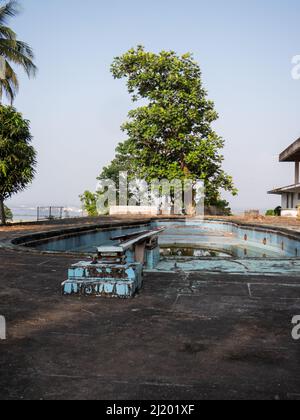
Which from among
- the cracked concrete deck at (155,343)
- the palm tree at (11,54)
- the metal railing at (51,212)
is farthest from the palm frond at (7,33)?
the cracked concrete deck at (155,343)

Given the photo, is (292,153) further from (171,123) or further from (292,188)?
(171,123)

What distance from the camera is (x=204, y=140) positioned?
29.6 metres

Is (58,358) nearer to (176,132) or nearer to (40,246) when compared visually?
(40,246)

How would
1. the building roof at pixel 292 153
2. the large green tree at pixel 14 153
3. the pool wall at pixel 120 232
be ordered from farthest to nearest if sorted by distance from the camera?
the building roof at pixel 292 153 < the large green tree at pixel 14 153 < the pool wall at pixel 120 232

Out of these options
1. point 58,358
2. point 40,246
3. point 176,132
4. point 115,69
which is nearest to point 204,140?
point 176,132

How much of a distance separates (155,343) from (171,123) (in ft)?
91.7

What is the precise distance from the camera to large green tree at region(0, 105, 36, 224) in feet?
54.5

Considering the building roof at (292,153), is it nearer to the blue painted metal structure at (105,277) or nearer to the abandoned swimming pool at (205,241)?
the abandoned swimming pool at (205,241)

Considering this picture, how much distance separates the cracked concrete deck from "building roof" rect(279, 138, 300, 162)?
26552mm

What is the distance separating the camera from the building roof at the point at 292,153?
29.4 metres

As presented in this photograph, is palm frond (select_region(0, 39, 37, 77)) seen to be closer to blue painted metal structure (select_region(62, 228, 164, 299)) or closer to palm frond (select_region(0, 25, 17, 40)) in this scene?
palm frond (select_region(0, 25, 17, 40))

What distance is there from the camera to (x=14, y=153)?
16.8 meters

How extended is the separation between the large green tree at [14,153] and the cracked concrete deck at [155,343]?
12.5m
